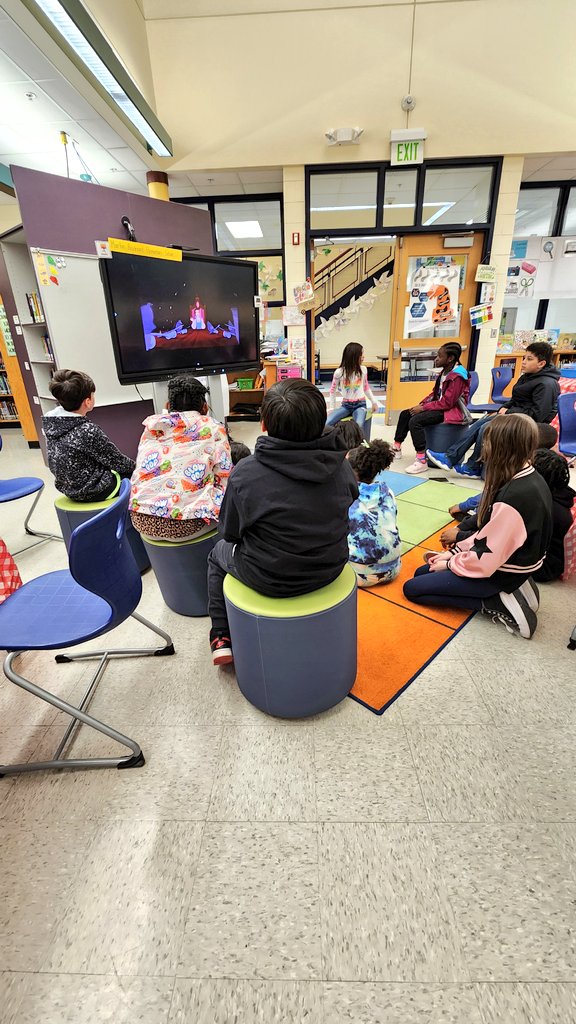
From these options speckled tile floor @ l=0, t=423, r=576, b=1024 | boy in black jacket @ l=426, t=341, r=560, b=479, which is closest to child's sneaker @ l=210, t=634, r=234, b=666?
speckled tile floor @ l=0, t=423, r=576, b=1024

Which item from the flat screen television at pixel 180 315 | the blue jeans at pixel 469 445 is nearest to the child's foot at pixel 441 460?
the blue jeans at pixel 469 445

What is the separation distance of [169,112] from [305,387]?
567cm

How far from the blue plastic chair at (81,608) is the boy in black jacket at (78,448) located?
30.6 inches

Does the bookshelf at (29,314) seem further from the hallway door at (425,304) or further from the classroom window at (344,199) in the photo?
the hallway door at (425,304)

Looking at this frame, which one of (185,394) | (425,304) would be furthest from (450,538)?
(425,304)

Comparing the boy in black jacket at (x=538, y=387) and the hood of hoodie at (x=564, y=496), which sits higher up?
the boy in black jacket at (x=538, y=387)

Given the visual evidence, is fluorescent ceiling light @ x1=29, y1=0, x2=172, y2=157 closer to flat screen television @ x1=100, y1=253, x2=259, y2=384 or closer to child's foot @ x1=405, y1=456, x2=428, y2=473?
Answer: flat screen television @ x1=100, y1=253, x2=259, y2=384

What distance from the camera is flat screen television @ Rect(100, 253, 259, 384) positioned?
2.96 metres

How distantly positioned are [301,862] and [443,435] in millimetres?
3743

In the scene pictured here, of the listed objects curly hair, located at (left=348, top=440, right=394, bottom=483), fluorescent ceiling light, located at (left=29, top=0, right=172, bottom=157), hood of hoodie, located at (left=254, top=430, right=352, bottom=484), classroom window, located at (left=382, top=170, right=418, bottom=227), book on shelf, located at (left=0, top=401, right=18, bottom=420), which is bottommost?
book on shelf, located at (left=0, top=401, right=18, bottom=420)

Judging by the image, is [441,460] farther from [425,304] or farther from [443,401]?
[425,304]

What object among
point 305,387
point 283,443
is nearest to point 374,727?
point 283,443

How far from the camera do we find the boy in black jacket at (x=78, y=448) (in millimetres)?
2271

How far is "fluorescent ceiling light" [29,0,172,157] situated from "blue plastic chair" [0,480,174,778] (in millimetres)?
3036
